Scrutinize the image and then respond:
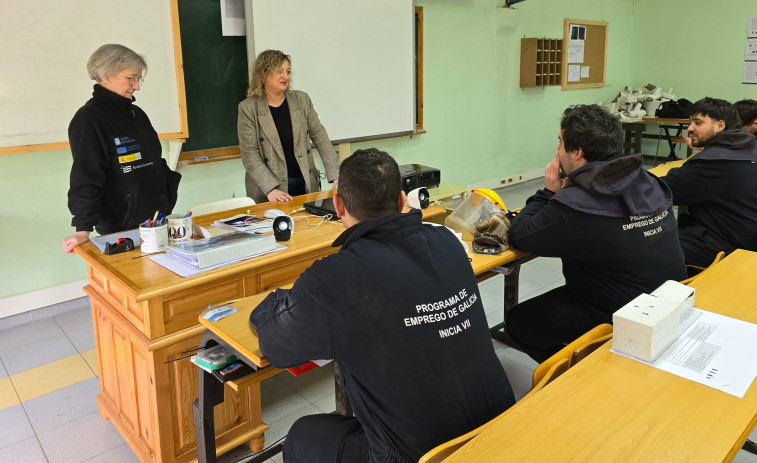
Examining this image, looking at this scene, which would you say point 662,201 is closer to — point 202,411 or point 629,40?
point 202,411

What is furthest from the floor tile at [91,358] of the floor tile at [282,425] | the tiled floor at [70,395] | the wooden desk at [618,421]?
the wooden desk at [618,421]

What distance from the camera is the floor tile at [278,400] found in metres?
2.64

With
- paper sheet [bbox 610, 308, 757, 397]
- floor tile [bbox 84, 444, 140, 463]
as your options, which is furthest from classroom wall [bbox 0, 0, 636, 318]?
paper sheet [bbox 610, 308, 757, 397]

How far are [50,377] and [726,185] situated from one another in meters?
3.59

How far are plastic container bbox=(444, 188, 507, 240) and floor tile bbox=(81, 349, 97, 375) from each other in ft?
6.71

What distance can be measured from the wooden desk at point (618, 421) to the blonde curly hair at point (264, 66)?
8.19 feet

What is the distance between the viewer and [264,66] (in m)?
3.37

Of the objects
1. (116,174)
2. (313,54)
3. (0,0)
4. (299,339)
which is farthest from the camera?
(313,54)

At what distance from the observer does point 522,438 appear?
123 cm

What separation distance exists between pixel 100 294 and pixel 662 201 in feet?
7.17

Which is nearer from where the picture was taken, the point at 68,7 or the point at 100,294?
the point at 100,294

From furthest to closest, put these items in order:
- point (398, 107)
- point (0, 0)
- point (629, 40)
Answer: point (629, 40) → point (398, 107) → point (0, 0)

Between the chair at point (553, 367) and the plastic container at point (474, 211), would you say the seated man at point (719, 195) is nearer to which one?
the plastic container at point (474, 211)

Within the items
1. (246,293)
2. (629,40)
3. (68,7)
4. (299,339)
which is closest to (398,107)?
(68,7)
